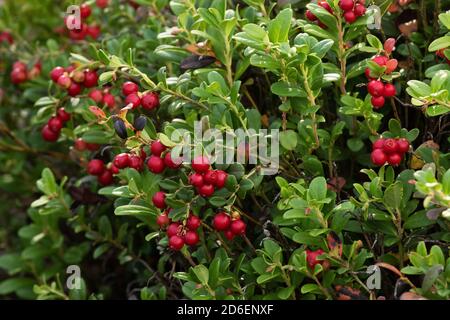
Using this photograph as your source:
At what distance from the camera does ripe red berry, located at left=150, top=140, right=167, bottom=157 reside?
4.51ft

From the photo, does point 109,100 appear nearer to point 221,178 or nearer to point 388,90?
point 221,178

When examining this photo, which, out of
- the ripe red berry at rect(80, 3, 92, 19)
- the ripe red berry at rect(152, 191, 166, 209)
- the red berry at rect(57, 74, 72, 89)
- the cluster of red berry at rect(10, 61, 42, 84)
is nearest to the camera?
the ripe red berry at rect(152, 191, 166, 209)

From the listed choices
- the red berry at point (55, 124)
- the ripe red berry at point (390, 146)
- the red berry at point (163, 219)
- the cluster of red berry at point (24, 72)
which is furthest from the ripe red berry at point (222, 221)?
the cluster of red berry at point (24, 72)

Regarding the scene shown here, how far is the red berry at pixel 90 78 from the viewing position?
1695mm

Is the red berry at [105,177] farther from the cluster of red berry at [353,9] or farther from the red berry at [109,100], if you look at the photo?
the cluster of red berry at [353,9]

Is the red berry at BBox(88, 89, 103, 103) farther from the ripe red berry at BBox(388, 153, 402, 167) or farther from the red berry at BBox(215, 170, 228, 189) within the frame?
the ripe red berry at BBox(388, 153, 402, 167)

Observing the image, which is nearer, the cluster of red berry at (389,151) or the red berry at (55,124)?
the cluster of red berry at (389,151)

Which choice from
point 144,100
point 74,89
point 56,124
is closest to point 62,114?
point 56,124

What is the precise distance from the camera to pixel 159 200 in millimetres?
1421

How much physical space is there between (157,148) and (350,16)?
0.47m

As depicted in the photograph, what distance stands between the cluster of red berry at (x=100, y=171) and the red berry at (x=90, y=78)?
19 cm

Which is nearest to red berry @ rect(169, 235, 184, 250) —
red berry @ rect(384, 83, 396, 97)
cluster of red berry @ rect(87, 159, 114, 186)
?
cluster of red berry @ rect(87, 159, 114, 186)
